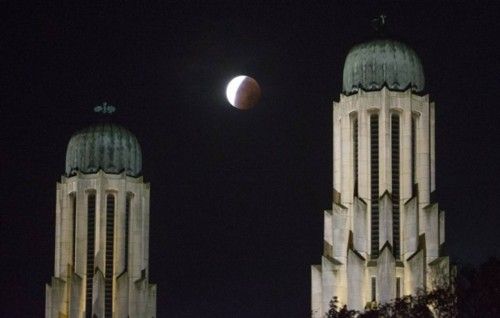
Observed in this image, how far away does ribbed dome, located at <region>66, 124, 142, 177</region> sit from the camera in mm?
145750

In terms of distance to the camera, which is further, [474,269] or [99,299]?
[99,299]

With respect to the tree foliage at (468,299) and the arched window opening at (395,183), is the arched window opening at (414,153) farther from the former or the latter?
the tree foliage at (468,299)

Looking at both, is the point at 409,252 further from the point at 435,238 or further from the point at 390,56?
the point at 390,56

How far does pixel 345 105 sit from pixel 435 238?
8.59 metres

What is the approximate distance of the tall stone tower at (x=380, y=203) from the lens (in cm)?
13362

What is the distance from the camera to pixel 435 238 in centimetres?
13500

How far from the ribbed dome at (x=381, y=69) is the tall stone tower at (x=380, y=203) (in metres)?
0.19

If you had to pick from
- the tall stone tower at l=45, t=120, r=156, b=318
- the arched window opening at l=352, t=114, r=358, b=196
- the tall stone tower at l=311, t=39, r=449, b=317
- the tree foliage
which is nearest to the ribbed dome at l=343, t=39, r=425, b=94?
the tall stone tower at l=311, t=39, r=449, b=317

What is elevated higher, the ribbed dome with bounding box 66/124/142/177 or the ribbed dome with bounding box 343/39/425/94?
the ribbed dome with bounding box 343/39/425/94

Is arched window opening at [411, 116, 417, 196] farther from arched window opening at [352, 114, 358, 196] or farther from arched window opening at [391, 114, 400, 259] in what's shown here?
arched window opening at [352, 114, 358, 196]

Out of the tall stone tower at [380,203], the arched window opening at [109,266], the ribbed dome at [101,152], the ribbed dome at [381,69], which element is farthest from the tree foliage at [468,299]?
the ribbed dome at [101,152]

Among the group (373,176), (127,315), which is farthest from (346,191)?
(127,315)

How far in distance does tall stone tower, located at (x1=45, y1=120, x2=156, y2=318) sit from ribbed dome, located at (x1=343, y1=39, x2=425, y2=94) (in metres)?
14.8

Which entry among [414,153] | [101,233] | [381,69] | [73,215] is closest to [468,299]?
[414,153]
